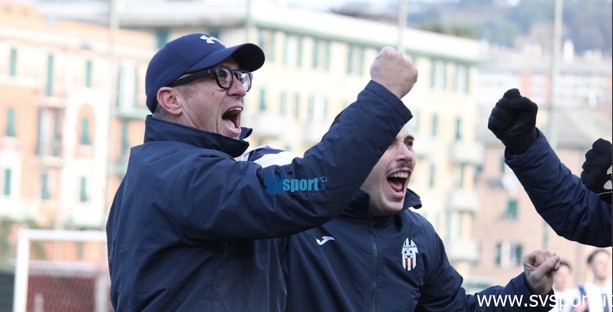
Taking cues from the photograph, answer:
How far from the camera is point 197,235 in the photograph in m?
4.09

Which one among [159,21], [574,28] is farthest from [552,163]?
[574,28]

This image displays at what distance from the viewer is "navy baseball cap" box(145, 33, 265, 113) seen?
14.3ft

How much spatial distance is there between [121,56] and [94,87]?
1306 cm

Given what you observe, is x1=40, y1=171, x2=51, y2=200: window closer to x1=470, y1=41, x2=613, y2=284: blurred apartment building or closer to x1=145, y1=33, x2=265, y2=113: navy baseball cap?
x1=470, y1=41, x2=613, y2=284: blurred apartment building

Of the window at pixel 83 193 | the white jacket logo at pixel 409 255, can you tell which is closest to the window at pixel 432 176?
the window at pixel 83 193

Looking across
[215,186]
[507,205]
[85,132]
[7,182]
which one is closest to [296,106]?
[85,132]

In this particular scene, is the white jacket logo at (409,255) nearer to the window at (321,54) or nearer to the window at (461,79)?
the window at (321,54)

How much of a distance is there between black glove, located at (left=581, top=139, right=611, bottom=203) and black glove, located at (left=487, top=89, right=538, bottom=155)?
243mm

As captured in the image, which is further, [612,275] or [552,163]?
[612,275]

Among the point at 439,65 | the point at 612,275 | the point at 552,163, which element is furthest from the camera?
the point at 439,65

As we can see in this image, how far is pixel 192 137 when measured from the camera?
4285 mm

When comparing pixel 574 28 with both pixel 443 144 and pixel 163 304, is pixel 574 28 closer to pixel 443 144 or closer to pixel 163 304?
pixel 443 144

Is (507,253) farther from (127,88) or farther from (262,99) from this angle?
(127,88)

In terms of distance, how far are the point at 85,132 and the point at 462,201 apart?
1240cm
